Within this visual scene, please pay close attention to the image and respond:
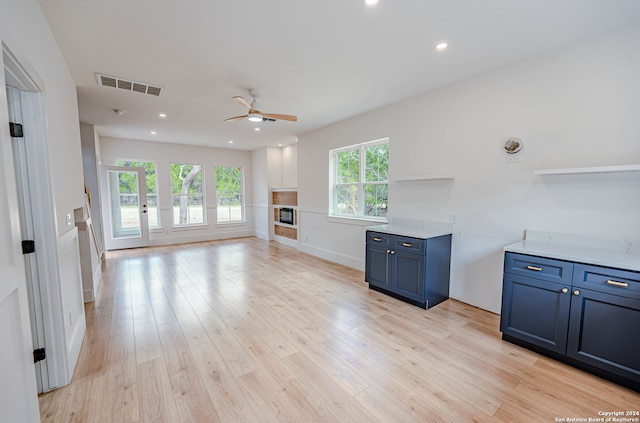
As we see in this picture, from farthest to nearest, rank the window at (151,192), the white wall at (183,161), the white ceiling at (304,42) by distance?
the window at (151,192) → the white wall at (183,161) → the white ceiling at (304,42)

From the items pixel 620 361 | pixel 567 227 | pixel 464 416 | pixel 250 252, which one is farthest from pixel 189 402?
pixel 250 252

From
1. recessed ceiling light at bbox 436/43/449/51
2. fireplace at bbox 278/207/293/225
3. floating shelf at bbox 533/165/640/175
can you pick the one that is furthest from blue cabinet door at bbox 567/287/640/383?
fireplace at bbox 278/207/293/225

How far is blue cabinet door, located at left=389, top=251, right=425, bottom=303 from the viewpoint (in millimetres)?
3107

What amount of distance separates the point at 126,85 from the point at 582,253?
5.03 meters

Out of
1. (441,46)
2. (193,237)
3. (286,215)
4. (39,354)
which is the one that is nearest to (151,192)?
(193,237)

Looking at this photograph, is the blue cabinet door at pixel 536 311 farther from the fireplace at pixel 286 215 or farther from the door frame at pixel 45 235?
the fireplace at pixel 286 215

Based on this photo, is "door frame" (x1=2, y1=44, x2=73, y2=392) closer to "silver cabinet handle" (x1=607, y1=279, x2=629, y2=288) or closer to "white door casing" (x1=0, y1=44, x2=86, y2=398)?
"white door casing" (x1=0, y1=44, x2=86, y2=398)

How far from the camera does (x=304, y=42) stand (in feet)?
7.75

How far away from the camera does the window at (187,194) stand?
724cm

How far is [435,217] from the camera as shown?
352 centimetres

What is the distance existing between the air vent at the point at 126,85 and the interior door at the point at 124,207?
3752 mm

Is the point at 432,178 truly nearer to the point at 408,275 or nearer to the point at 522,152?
the point at 522,152

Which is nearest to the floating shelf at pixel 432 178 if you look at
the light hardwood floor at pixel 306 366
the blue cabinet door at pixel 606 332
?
the light hardwood floor at pixel 306 366

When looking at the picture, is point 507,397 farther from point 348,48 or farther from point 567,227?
point 348,48
